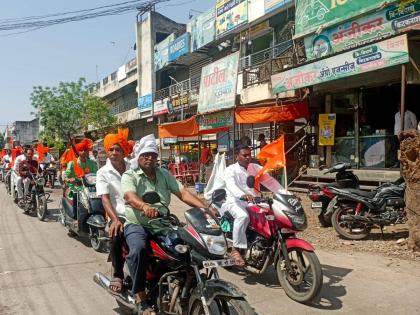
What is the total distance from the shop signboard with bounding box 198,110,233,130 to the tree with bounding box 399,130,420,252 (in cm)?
714

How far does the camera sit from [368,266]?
19.0 ft

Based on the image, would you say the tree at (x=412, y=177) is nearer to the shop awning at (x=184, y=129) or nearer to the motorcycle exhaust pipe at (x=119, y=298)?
the motorcycle exhaust pipe at (x=119, y=298)

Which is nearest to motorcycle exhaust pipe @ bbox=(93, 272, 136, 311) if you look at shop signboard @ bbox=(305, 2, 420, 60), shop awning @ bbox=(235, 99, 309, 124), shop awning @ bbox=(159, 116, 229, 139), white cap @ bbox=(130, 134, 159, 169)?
white cap @ bbox=(130, 134, 159, 169)

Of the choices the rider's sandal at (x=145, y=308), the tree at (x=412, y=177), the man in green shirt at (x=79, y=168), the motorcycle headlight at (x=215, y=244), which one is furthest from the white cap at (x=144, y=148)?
the man in green shirt at (x=79, y=168)

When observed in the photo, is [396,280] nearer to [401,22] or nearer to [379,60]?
[379,60]

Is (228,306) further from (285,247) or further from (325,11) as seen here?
(325,11)

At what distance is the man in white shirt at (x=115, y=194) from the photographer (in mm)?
4110

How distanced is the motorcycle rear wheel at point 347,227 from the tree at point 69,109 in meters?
25.9

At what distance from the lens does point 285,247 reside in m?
4.65

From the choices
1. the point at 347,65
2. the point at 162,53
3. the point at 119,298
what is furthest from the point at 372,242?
the point at 162,53

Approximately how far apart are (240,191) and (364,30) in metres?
7.06

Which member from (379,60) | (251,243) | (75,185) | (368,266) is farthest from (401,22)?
(75,185)

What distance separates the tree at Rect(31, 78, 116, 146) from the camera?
3088 centimetres

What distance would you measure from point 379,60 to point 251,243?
507cm
